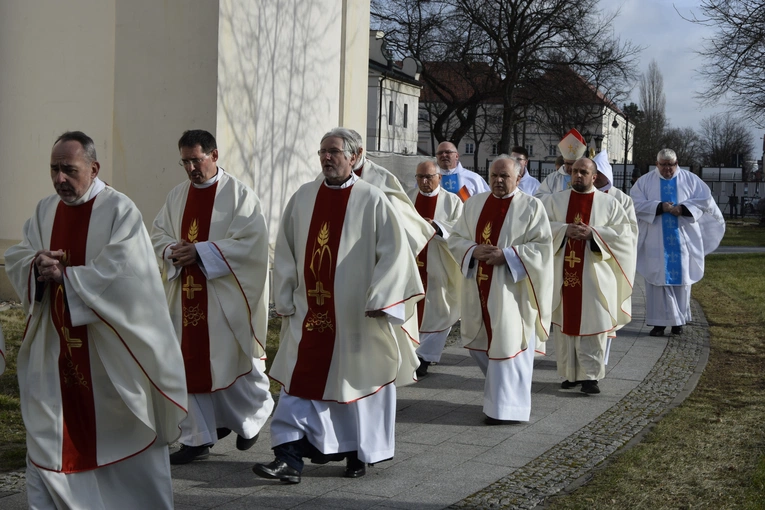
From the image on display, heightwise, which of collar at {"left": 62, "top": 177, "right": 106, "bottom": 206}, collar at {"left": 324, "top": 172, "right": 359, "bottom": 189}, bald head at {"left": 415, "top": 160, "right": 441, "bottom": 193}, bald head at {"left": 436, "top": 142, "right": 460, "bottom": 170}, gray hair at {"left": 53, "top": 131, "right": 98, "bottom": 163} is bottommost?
collar at {"left": 62, "top": 177, "right": 106, "bottom": 206}

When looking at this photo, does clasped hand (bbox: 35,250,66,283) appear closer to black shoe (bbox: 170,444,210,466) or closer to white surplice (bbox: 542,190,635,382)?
black shoe (bbox: 170,444,210,466)

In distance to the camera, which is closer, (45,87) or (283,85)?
(45,87)

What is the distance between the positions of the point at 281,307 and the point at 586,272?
3774 millimetres

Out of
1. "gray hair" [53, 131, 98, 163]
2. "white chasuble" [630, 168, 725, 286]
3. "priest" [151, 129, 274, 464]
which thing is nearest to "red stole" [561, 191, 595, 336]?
"priest" [151, 129, 274, 464]

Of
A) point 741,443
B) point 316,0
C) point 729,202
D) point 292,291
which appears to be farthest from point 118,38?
point 729,202

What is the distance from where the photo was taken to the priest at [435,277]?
9.26 meters

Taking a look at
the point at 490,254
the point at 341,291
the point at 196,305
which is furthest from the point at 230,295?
the point at 490,254

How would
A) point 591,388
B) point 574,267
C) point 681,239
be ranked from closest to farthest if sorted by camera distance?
point 591,388, point 574,267, point 681,239

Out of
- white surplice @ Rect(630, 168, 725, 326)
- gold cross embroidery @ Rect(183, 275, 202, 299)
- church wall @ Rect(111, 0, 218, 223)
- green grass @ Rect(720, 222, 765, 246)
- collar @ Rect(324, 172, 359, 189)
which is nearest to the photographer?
collar @ Rect(324, 172, 359, 189)

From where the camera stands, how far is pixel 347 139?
5867mm

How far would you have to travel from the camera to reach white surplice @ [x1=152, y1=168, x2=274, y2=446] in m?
6.27

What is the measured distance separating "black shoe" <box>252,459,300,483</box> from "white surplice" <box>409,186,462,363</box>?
145 inches

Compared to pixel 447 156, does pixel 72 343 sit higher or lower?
lower

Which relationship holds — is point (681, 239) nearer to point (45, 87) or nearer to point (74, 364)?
point (45, 87)
